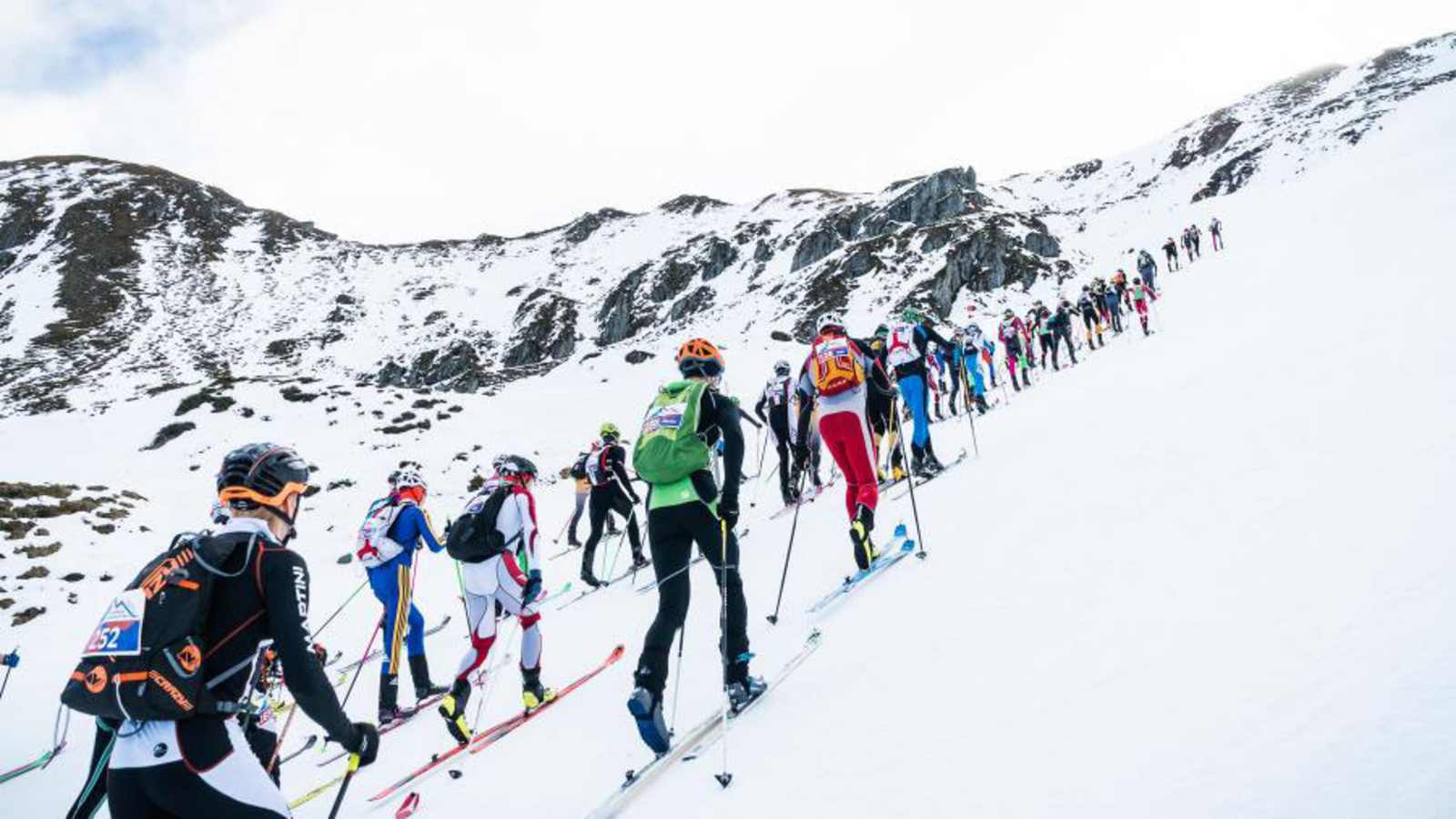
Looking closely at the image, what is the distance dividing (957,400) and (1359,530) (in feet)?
58.4

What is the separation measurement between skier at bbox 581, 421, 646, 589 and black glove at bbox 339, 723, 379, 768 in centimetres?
808

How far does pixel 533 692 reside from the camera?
656 centimetres

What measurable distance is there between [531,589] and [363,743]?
350cm

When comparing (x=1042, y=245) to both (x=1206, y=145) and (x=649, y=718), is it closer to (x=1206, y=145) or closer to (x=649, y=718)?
(x=649, y=718)

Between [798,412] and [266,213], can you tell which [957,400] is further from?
[266,213]

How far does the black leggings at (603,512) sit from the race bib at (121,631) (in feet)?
29.1

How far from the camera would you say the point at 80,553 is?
16.2m

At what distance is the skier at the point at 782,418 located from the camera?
12.8 meters

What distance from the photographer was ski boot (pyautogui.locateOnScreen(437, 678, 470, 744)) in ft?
19.4

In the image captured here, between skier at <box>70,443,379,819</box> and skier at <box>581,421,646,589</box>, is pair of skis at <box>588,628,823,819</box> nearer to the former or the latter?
skier at <box>70,443,379,819</box>

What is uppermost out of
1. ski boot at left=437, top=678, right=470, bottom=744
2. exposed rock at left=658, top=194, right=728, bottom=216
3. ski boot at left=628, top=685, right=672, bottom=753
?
exposed rock at left=658, top=194, right=728, bottom=216

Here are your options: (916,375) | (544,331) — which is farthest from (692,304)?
(916,375)

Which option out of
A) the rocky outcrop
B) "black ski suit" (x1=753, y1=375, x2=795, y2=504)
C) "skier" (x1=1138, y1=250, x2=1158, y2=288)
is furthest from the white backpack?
the rocky outcrop

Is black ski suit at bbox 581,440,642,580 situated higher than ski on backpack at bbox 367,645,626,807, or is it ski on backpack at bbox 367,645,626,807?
black ski suit at bbox 581,440,642,580
